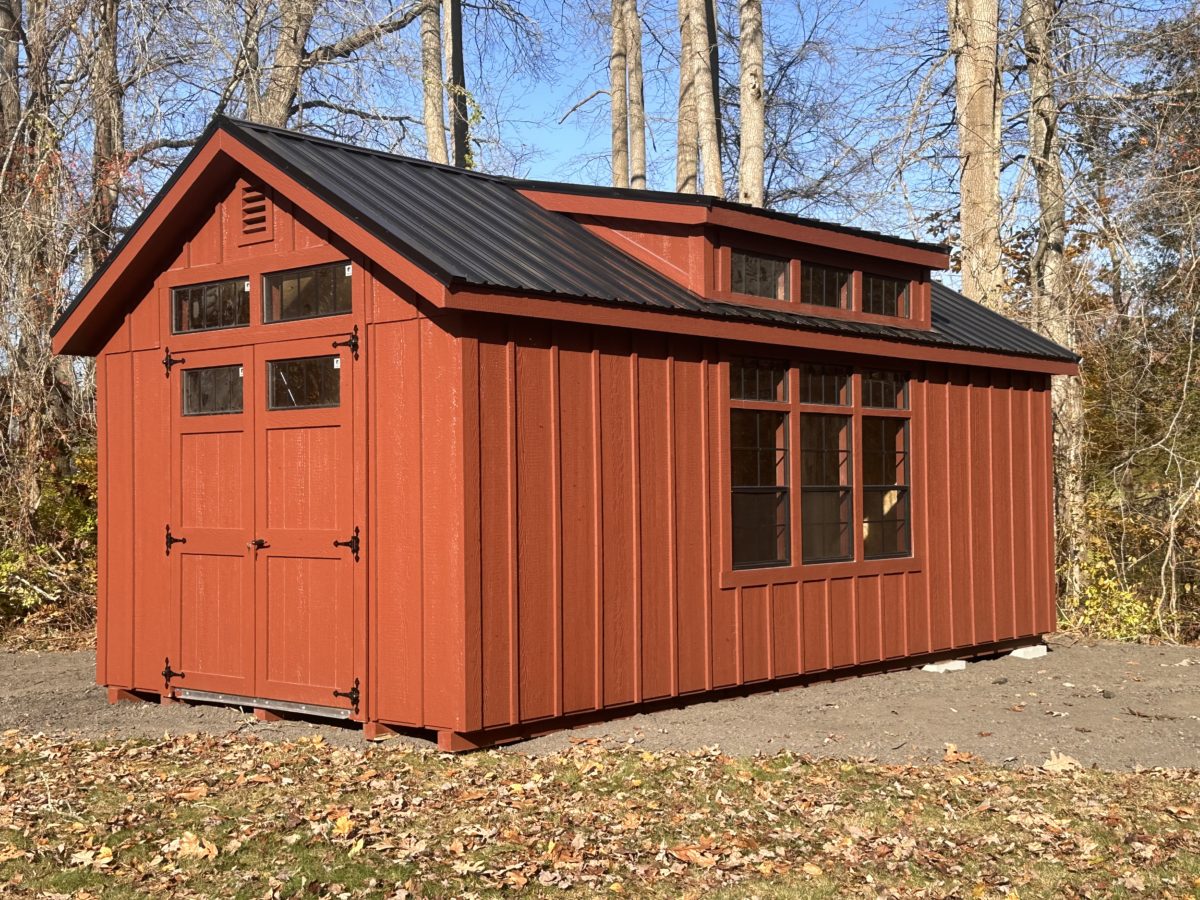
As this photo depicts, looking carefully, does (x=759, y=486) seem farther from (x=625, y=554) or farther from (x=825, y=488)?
(x=625, y=554)

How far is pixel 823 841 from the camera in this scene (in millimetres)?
6910

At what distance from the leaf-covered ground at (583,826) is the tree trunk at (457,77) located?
16.1m

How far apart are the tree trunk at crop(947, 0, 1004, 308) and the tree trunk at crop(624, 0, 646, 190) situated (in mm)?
9814

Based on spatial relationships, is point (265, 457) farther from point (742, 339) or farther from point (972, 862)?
point (972, 862)

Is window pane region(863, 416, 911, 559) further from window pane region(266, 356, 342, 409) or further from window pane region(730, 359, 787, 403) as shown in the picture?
window pane region(266, 356, 342, 409)

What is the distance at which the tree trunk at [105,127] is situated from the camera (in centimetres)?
1714

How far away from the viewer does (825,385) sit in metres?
11.6

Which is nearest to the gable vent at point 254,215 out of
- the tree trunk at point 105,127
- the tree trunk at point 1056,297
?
the tree trunk at point 105,127

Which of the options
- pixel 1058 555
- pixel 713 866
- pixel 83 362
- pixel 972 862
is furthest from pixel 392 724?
pixel 1058 555

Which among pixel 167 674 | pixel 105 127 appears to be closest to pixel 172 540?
pixel 167 674

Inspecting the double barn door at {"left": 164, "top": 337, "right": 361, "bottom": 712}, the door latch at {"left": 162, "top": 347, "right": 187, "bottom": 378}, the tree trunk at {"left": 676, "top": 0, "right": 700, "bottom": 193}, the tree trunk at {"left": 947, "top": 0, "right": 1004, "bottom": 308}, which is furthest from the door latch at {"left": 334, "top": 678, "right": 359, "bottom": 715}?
the tree trunk at {"left": 676, "top": 0, "right": 700, "bottom": 193}

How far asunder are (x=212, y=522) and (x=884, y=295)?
6129mm

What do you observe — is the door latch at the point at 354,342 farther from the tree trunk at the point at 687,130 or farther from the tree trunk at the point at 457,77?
the tree trunk at the point at 687,130

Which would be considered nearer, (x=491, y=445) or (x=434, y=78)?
(x=491, y=445)
